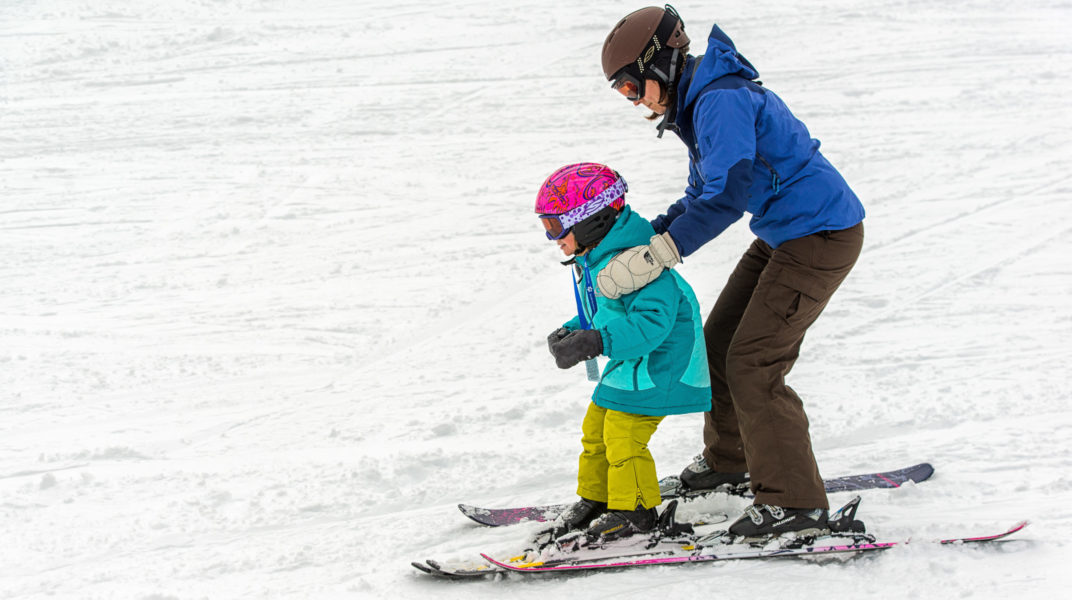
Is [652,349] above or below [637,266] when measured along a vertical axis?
below

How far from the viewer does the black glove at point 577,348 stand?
3.11 m

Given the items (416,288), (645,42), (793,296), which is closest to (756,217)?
(793,296)

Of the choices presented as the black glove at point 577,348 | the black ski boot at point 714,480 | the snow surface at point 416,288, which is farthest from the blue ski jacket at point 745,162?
the snow surface at point 416,288

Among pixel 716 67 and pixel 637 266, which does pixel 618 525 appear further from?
pixel 716 67

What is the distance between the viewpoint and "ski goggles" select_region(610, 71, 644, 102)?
3.29m

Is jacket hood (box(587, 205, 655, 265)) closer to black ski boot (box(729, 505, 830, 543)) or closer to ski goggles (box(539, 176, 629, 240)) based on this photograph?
ski goggles (box(539, 176, 629, 240))

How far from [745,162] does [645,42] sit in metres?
0.58

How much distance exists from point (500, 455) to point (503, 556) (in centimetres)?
93

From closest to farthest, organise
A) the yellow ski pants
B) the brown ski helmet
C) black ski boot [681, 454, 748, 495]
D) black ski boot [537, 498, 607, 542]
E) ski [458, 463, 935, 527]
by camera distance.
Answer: the brown ski helmet → the yellow ski pants → black ski boot [537, 498, 607, 542] → ski [458, 463, 935, 527] → black ski boot [681, 454, 748, 495]

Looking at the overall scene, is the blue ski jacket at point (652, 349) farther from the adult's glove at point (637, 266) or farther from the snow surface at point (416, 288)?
the snow surface at point (416, 288)

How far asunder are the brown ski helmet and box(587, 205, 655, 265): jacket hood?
20.6 inches

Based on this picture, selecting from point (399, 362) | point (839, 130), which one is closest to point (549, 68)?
point (839, 130)

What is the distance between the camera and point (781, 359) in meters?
3.45

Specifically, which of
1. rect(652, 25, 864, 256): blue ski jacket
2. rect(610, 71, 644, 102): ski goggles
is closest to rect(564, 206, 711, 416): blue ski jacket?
rect(652, 25, 864, 256): blue ski jacket
